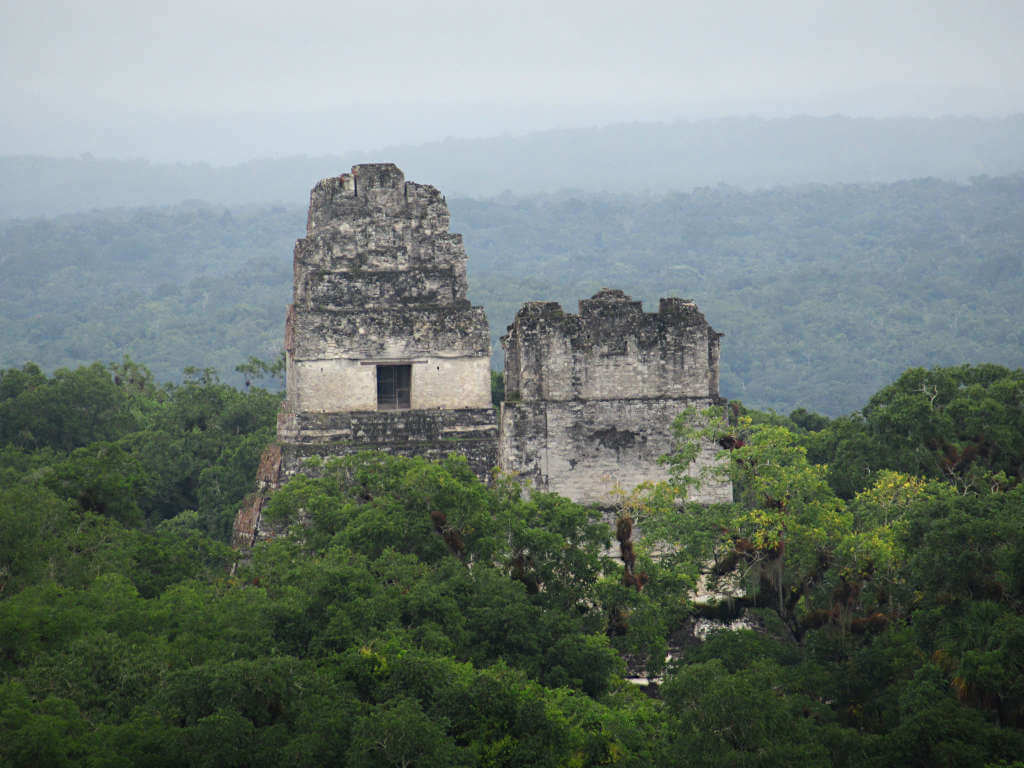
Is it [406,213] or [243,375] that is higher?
[406,213]

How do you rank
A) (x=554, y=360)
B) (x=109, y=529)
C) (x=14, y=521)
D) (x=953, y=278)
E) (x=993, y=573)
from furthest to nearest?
(x=953, y=278) → (x=554, y=360) → (x=109, y=529) → (x=14, y=521) → (x=993, y=573)

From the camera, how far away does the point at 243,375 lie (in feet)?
328

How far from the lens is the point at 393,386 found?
2139 centimetres

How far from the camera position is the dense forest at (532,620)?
1242cm

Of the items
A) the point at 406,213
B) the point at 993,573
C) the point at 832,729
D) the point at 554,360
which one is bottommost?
the point at 832,729

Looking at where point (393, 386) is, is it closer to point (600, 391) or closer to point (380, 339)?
point (380, 339)

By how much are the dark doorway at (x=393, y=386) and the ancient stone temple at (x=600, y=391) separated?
7.11 feet

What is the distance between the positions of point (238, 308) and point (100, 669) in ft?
333

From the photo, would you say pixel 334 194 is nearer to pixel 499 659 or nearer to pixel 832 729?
pixel 499 659

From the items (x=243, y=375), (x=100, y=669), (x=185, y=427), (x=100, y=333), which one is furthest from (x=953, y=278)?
(x=100, y=669)

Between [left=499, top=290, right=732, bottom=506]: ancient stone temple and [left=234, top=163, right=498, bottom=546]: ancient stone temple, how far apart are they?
107cm

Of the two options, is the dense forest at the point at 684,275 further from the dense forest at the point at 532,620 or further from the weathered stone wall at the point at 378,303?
the dense forest at the point at 532,620

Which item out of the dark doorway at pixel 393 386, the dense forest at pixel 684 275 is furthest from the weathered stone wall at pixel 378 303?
the dense forest at pixel 684 275

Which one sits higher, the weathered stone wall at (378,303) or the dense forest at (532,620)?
the weathered stone wall at (378,303)
